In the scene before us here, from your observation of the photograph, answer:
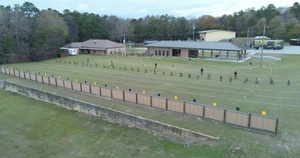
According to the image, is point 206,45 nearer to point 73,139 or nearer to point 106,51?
point 106,51

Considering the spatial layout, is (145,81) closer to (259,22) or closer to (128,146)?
(128,146)

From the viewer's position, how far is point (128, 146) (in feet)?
39.3

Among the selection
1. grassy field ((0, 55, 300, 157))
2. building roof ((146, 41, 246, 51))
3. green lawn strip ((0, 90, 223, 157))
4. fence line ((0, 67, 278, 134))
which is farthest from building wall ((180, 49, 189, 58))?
green lawn strip ((0, 90, 223, 157))

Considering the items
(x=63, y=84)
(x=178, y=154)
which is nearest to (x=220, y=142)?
(x=178, y=154)

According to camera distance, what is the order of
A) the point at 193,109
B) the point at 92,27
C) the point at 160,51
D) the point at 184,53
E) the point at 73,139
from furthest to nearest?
the point at 92,27
the point at 160,51
the point at 184,53
the point at 193,109
the point at 73,139

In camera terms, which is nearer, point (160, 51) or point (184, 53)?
point (184, 53)

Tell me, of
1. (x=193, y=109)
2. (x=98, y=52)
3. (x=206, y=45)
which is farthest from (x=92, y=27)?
(x=193, y=109)

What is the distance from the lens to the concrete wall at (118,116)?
11.7 meters

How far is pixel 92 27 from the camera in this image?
67.0 meters

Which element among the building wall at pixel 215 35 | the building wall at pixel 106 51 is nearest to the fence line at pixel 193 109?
the building wall at pixel 106 51

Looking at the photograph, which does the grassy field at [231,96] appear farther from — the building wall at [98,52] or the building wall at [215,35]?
the building wall at [215,35]

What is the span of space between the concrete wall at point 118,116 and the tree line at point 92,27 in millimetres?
27932

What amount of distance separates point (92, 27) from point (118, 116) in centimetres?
5741

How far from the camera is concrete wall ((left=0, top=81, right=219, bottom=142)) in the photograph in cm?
1170
